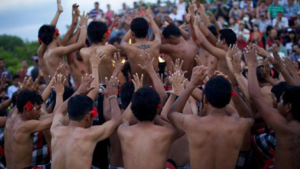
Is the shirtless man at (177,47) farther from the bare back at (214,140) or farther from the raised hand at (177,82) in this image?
the bare back at (214,140)

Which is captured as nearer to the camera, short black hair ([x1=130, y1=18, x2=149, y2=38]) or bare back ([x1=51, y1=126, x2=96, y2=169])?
bare back ([x1=51, y1=126, x2=96, y2=169])

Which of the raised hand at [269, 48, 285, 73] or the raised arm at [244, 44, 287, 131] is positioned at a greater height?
the raised hand at [269, 48, 285, 73]

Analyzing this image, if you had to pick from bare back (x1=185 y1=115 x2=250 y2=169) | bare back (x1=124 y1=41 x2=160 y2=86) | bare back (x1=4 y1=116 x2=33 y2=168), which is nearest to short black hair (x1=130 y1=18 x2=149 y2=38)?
bare back (x1=124 y1=41 x2=160 y2=86)

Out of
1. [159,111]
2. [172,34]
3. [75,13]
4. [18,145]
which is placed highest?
[75,13]

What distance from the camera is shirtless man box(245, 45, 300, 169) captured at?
4543 mm

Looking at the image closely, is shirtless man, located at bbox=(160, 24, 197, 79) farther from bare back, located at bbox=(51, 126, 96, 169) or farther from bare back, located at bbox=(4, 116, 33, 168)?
bare back, located at bbox=(51, 126, 96, 169)

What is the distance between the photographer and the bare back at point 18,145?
561 cm

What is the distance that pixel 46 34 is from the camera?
7.55m

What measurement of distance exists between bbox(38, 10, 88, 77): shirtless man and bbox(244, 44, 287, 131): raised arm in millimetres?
3587

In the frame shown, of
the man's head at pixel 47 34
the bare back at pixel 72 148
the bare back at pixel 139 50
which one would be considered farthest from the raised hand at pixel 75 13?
the bare back at pixel 72 148

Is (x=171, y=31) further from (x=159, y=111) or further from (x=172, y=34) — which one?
(x=159, y=111)

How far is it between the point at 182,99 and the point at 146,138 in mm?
656

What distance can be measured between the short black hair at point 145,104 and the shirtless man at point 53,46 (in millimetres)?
3058

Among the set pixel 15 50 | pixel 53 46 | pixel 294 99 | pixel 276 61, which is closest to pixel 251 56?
pixel 276 61
